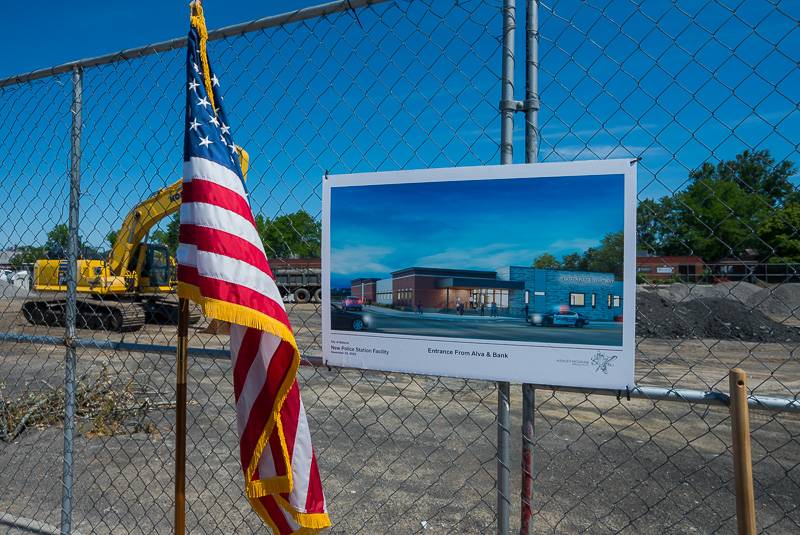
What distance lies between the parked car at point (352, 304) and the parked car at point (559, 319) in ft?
2.17

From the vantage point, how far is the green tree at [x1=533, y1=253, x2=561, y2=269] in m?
2.03

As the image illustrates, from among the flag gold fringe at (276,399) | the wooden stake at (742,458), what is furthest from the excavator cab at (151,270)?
the wooden stake at (742,458)

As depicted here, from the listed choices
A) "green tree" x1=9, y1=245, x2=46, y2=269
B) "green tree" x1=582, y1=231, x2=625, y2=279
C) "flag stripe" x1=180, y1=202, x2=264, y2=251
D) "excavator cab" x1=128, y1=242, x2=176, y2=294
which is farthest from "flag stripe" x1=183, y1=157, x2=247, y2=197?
"excavator cab" x1=128, y1=242, x2=176, y2=294

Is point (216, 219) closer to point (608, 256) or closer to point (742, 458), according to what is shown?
point (608, 256)

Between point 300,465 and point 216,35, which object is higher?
point 216,35

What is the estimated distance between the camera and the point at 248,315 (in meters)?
2.25

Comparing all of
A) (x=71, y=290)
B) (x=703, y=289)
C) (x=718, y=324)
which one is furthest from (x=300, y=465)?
(x=718, y=324)

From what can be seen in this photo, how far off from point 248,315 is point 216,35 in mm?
1490

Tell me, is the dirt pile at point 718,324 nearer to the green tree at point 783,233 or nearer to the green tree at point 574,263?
the green tree at point 783,233

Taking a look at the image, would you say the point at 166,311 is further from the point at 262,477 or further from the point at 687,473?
the point at 262,477

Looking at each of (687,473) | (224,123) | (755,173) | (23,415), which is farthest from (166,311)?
(755,173)

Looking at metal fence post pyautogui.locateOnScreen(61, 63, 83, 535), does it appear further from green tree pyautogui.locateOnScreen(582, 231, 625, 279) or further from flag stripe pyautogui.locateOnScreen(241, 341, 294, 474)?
green tree pyautogui.locateOnScreen(582, 231, 625, 279)

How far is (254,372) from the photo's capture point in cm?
237

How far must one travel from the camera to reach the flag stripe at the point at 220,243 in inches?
90.4
